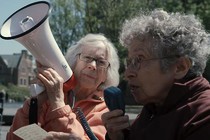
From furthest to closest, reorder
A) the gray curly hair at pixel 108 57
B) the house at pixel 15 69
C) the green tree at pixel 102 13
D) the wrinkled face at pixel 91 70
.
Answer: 1. the house at pixel 15 69
2. the green tree at pixel 102 13
3. the gray curly hair at pixel 108 57
4. the wrinkled face at pixel 91 70

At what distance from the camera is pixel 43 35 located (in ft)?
9.85

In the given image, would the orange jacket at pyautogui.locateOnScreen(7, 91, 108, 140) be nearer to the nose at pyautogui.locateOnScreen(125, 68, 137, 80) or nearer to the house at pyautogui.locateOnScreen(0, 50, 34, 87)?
the nose at pyautogui.locateOnScreen(125, 68, 137, 80)

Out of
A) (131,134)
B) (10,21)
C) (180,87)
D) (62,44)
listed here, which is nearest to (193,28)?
(180,87)

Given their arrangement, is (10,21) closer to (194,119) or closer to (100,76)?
(100,76)

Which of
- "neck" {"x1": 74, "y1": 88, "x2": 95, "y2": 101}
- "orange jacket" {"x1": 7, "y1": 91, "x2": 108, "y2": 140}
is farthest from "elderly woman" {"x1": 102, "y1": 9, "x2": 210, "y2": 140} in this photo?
"neck" {"x1": 74, "y1": 88, "x2": 95, "y2": 101}

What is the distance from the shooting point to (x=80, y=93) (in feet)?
11.0

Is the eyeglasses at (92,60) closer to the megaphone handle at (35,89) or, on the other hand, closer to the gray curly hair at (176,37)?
the megaphone handle at (35,89)

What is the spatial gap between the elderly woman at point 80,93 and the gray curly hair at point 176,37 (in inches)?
32.3

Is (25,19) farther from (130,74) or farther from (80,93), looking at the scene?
(130,74)

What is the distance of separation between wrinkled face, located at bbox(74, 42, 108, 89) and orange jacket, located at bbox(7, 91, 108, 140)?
4.6 inches

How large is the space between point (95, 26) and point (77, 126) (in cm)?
2952

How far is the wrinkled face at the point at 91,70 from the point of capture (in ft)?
10.8

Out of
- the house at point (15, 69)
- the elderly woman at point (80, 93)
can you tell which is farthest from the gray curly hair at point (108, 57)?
the house at point (15, 69)

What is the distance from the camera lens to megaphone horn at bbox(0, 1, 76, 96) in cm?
299
